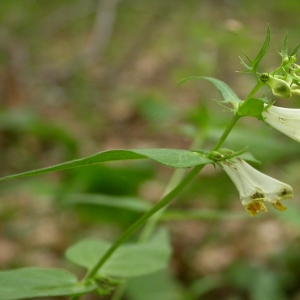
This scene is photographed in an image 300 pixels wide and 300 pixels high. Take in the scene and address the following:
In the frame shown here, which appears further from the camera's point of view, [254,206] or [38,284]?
[38,284]

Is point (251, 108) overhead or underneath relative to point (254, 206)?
overhead

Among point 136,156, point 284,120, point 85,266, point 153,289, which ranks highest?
point 284,120

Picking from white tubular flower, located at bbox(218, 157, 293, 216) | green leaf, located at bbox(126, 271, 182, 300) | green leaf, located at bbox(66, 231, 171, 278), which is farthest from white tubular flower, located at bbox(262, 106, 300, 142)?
green leaf, located at bbox(126, 271, 182, 300)

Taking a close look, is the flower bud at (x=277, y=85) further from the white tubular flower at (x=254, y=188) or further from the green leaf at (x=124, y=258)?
the green leaf at (x=124, y=258)

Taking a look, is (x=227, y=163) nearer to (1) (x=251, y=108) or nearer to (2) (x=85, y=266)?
(1) (x=251, y=108)

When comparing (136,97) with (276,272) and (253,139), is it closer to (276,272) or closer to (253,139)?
(253,139)

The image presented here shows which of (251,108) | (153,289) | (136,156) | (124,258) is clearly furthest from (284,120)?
(153,289)

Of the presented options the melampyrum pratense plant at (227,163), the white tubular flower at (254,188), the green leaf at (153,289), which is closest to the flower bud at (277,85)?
the melampyrum pratense plant at (227,163)
